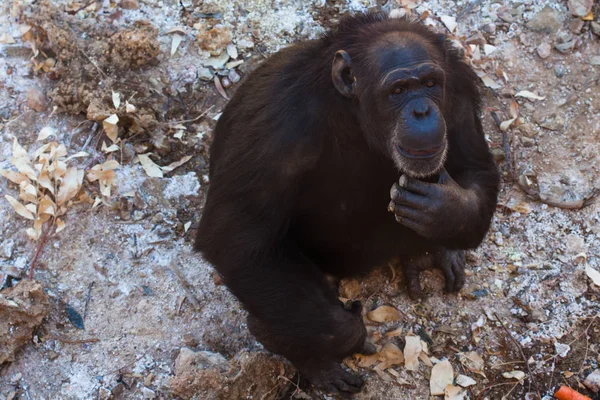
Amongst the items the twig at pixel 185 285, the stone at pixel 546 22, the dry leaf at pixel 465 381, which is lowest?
the twig at pixel 185 285

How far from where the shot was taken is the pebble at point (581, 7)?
730 cm

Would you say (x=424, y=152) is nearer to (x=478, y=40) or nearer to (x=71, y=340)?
(x=71, y=340)

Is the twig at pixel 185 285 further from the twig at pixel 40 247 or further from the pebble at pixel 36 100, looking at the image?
the pebble at pixel 36 100

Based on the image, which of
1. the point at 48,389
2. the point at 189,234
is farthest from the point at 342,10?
the point at 48,389

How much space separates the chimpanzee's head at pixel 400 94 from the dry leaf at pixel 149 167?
247 cm

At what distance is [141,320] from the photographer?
226 inches

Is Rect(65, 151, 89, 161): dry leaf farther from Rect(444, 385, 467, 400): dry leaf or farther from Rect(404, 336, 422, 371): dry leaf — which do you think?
Rect(444, 385, 467, 400): dry leaf

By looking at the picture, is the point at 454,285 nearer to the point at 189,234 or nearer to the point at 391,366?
the point at 391,366

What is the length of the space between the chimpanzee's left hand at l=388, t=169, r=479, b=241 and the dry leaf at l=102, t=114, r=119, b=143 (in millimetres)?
2973

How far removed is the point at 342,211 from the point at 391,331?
1133mm

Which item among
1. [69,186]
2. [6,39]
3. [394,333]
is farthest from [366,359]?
[6,39]

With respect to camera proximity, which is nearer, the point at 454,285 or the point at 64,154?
the point at 454,285

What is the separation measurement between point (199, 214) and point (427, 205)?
101 inches

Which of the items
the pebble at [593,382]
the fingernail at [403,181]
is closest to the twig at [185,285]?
the fingernail at [403,181]
